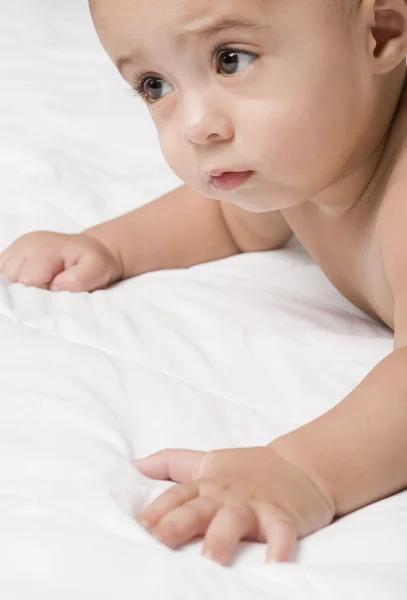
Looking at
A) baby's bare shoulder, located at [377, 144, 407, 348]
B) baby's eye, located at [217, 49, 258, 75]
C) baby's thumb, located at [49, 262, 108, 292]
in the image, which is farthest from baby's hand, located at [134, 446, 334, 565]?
baby's thumb, located at [49, 262, 108, 292]

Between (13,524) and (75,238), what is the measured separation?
67 centimetres

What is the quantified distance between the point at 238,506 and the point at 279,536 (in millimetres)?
40

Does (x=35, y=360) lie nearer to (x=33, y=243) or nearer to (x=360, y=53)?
(x=33, y=243)

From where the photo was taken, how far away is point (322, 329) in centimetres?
115

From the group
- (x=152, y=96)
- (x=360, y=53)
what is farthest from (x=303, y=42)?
(x=152, y=96)

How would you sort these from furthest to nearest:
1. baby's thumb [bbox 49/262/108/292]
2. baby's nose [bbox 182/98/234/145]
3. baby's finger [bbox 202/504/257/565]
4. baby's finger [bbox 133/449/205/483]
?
baby's thumb [bbox 49/262/108/292]
baby's nose [bbox 182/98/234/145]
baby's finger [bbox 133/449/205/483]
baby's finger [bbox 202/504/257/565]

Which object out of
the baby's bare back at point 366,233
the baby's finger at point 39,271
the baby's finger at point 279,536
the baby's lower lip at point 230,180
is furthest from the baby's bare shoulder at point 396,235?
the baby's finger at point 39,271

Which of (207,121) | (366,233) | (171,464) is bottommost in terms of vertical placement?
(171,464)

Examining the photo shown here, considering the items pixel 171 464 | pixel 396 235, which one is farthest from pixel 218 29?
pixel 171 464

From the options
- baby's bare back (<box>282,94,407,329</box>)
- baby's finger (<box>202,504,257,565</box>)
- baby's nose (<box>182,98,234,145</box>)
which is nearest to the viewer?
baby's finger (<box>202,504,257,565</box>)

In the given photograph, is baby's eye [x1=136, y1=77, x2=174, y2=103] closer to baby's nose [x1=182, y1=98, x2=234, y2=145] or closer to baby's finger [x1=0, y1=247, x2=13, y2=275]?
baby's nose [x1=182, y1=98, x2=234, y2=145]

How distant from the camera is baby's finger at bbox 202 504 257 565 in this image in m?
0.75

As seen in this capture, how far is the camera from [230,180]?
1.03m

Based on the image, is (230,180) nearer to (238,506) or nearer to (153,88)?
(153,88)
